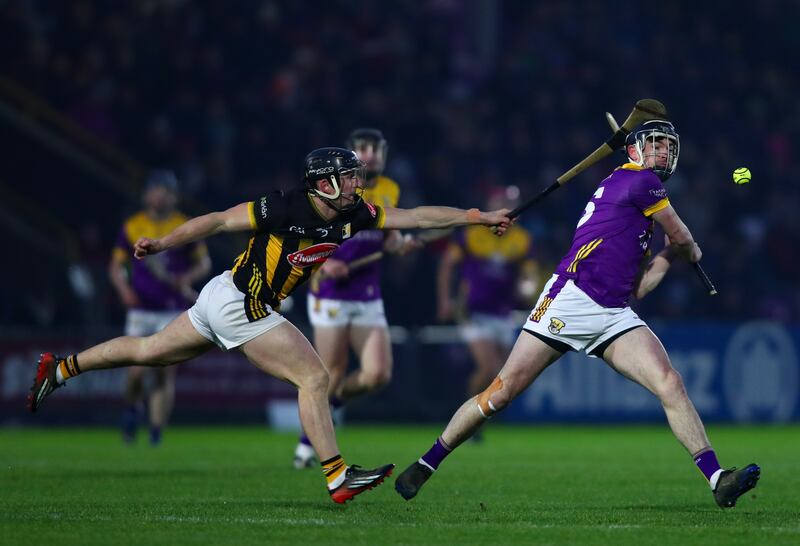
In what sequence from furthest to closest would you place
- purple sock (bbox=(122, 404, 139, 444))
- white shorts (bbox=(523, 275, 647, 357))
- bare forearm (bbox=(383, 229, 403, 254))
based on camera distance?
purple sock (bbox=(122, 404, 139, 444)) → bare forearm (bbox=(383, 229, 403, 254)) → white shorts (bbox=(523, 275, 647, 357))

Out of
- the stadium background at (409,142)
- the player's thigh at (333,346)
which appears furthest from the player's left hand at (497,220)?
the stadium background at (409,142)

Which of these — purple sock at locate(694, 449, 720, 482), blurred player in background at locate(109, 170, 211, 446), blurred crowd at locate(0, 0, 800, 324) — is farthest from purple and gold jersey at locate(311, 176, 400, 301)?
blurred crowd at locate(0, 0, 800, 324)

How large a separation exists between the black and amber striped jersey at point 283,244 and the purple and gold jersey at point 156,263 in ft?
21.1

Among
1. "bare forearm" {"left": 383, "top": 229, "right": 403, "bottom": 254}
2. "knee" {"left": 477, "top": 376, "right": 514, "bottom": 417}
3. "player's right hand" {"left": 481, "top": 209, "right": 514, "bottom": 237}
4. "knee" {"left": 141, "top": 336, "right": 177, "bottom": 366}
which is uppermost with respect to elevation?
"bare forearm" {"left": 383, "top": 229, "right": 403, "bottom": 254}

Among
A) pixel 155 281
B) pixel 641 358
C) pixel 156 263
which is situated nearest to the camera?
pixel 641 358

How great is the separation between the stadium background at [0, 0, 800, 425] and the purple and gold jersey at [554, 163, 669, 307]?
10744mm

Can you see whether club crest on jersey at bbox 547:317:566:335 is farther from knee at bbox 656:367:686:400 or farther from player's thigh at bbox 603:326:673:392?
knee at bbox 656:367:686:400

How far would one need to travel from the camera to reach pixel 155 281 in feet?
51.2

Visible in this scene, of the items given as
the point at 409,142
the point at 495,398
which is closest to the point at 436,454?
the point at 495,398

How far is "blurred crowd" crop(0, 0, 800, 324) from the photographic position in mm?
22016

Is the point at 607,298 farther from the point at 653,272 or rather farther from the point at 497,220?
the point at 497,220

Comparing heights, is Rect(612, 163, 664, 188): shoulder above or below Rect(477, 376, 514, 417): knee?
above

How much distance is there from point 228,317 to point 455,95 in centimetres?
1722

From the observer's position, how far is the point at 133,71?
72.4 feet
